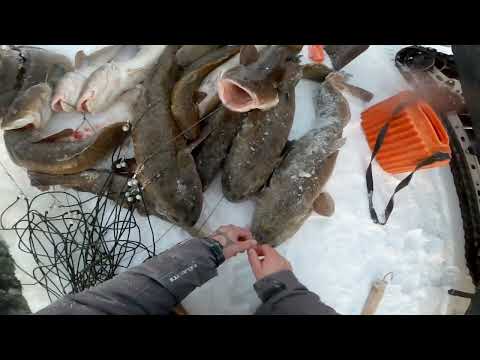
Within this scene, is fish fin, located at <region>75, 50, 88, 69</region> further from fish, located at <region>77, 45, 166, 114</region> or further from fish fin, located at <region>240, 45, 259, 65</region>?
fish fin, located at <region>240, 45, 259, 65</region>

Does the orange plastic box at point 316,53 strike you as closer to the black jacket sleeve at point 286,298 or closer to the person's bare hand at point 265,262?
the person's bare hand at point 265,262

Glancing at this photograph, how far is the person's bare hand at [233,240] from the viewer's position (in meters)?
2.46

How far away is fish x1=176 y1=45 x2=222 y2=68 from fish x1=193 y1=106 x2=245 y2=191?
56cm

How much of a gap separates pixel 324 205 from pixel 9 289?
8.45 feet

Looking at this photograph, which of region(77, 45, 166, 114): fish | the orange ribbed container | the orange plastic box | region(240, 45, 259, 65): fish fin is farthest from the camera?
the orange plastic box

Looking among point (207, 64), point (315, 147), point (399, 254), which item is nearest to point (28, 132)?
point (207, 64)

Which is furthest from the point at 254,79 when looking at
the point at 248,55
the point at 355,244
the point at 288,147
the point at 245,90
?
the point at 355,244

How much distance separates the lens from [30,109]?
9.30 feet

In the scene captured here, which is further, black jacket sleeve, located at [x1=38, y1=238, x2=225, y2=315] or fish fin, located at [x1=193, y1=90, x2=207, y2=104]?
fish fin, located at [x1=193, y1=90, x2=207, y2=104]

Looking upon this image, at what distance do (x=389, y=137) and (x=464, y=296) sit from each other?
1.46 m

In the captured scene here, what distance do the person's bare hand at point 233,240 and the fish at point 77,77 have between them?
1.69 m

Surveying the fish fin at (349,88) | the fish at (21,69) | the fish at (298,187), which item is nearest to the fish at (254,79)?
the fish at (298,187)

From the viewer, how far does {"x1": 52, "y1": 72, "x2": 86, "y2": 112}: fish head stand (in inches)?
118

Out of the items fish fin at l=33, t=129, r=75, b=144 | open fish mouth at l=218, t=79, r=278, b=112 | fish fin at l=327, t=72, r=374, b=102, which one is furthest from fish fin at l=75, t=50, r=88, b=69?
fish fin at l=327, t=72, r=374, b=102
